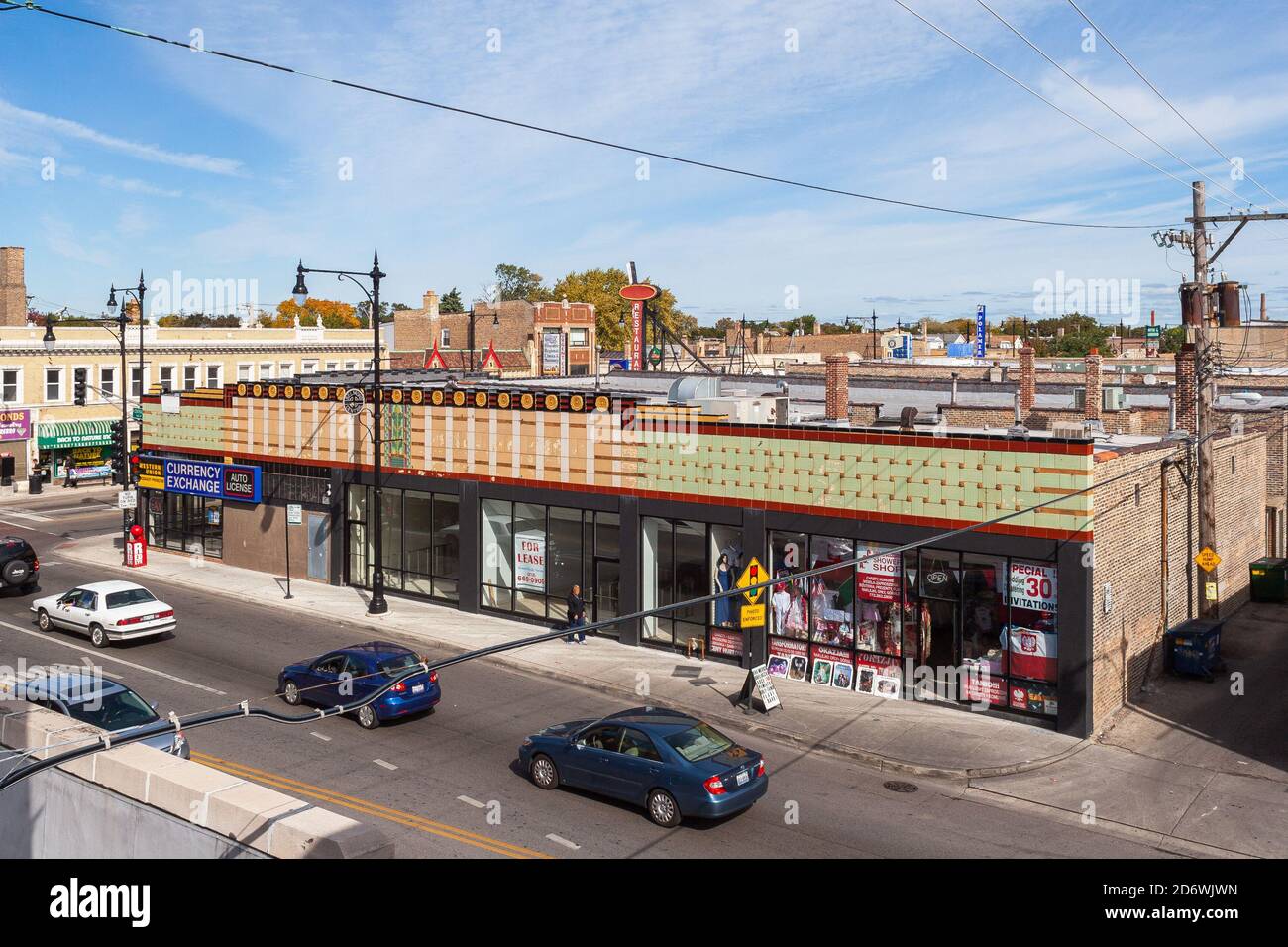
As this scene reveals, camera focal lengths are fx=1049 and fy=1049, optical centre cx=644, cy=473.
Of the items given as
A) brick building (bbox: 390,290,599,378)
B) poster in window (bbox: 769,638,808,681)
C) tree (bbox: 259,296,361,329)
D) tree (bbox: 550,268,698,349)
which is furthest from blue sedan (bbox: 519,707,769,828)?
tree (bbox: 259,296,361,329)

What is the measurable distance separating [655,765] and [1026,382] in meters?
23.8

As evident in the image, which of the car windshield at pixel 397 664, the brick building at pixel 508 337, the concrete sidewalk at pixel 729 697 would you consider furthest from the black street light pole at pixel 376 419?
the brick building at pixel 508 337

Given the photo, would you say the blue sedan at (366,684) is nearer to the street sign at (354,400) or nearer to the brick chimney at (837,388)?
the street sign at (354,400)

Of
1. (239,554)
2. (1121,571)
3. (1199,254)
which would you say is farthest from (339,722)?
(1199,254)

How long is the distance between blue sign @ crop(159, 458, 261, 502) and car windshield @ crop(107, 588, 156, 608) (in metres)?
10.1

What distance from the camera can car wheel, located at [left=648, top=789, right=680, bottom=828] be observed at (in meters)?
16.0

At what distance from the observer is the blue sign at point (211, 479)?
38062mm

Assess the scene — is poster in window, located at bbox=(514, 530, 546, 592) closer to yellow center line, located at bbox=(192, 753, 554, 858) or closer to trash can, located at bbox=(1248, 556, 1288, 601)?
yellow center line, located at bbox=(192, 753, 554, 858)

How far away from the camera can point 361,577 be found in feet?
116

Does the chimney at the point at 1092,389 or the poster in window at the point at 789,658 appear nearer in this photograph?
the poster in window at the point at 789,658

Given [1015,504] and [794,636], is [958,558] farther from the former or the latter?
[794,636]

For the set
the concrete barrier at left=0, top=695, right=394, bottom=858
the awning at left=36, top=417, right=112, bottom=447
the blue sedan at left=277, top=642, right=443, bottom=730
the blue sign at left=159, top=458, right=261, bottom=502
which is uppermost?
the awning at left=36, top=417, right=112, bottom=447

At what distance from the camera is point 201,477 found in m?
39.8
